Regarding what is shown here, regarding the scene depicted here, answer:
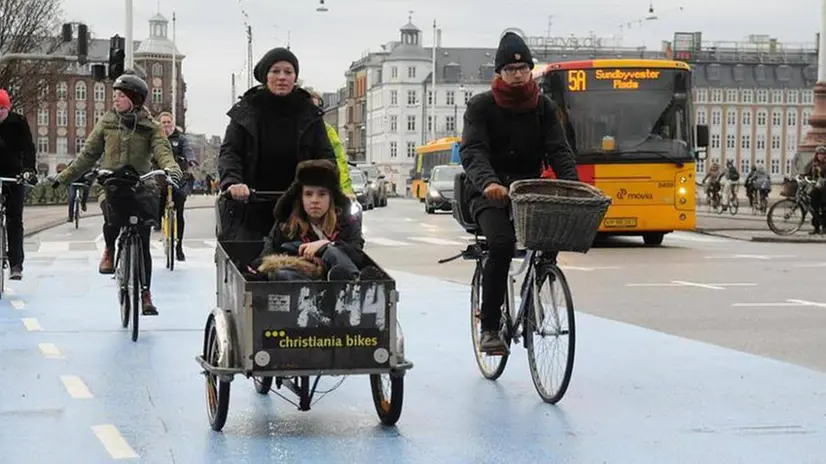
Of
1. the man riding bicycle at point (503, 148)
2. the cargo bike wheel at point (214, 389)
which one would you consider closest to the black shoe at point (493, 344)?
the man riding bicycle at point (503, 148)

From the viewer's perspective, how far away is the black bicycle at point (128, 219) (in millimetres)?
10570

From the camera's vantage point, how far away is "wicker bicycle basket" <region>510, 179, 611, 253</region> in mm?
6934

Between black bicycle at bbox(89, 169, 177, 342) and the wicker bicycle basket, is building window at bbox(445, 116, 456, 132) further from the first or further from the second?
the wicker bicycle basket

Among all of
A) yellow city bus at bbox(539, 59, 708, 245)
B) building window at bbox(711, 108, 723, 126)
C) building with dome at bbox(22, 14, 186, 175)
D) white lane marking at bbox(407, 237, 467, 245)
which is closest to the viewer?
yellow city bus at bbox(539, 59, 708, 245)

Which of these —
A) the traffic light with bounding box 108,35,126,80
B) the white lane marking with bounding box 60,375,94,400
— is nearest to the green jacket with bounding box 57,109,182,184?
the white lane marking with bounding box 60,375,94,400

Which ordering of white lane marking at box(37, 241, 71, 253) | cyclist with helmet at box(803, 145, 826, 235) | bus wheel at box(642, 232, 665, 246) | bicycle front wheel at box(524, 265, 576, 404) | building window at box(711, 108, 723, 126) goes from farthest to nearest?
building window at box(711, 108, 723, 126), cyclist with helmet at box(803, 145, 826, 235), bus wheel at box(642, 232, 665, 246), white lane marking at box(37, 241, 71, 253), bicycle front wheel at box(524, 265, 576, 404)

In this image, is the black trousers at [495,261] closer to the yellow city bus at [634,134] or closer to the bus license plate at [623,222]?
the yellow city bus at [634,134]

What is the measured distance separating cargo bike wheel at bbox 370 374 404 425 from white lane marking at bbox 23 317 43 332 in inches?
189

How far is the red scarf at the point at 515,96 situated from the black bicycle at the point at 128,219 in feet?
11.7

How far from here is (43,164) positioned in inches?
6299

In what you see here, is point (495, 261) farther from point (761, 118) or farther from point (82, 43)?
point (761, 118)

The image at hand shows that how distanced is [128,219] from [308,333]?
4.71 meters

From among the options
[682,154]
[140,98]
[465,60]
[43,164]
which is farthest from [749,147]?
[140,98]

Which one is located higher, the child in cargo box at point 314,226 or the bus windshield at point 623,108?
the bus windshield at point 623,108
